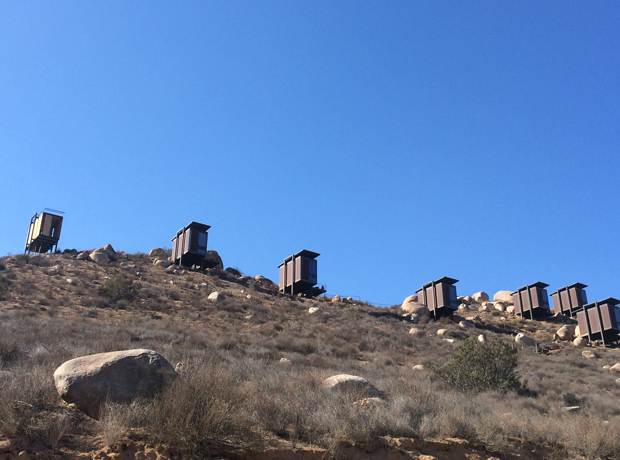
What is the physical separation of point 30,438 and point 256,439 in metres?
2.94

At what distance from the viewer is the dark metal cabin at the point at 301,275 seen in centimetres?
4219

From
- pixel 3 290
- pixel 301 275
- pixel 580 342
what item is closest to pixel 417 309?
pixel 301 275

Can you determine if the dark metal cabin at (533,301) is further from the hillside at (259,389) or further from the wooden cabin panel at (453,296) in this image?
the hillside at (259,389)

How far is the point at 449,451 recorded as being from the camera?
30.0ft

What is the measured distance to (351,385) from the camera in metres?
12.4

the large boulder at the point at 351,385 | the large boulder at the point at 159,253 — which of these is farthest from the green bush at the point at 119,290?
the large boulder at the point at 351,385

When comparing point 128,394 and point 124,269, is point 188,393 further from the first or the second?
point 124,269

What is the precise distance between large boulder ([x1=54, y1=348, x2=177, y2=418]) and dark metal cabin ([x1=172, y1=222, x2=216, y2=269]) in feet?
105

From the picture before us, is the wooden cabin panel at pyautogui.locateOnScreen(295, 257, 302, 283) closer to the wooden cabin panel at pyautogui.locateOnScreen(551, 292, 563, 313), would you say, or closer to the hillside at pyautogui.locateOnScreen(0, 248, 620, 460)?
the hillside at pyautogui.locateOnScreen(0, 248, 620, 460)

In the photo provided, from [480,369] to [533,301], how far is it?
29.6 meters

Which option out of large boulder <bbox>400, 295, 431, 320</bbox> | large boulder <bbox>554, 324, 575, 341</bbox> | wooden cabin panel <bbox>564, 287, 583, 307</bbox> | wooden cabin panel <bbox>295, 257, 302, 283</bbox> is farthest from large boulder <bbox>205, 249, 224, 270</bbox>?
wooden cabin panel <bbox>564, 287, 583, 307</bbox>

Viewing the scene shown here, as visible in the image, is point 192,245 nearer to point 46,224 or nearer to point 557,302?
point 46,224

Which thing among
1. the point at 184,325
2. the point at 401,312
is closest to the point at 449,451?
the point at 184,325

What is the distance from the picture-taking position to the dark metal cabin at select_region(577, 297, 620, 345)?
3597 cm
